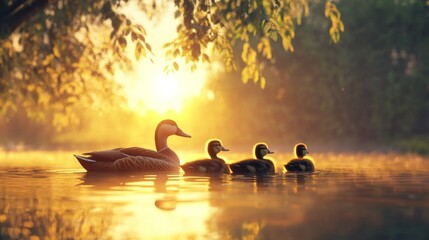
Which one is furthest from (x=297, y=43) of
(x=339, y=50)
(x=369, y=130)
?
(x=369, y=130)

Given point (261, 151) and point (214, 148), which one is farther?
point (261, 151)

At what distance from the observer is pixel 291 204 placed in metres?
11.1

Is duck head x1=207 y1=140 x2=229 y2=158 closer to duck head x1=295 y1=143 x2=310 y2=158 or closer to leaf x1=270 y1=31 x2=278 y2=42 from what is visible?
duck head x1=295 y1=143 x2=310 y2=158

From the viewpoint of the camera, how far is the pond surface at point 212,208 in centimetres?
841

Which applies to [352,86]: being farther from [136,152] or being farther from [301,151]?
[136,152]

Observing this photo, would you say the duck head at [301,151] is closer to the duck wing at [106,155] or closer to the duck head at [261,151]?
the duck head at [261,151]

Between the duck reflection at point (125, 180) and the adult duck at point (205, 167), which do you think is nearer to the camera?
the duck reflection at point (125, 180)

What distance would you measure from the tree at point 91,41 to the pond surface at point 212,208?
2.48 m

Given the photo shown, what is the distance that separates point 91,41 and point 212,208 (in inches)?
487

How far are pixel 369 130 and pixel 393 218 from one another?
5085 centimetres

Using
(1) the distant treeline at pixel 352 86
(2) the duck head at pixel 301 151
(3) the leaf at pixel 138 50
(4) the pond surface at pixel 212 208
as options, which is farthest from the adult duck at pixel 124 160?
(1) the distant treeline at pixel 352 86

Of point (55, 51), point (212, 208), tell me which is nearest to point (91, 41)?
point (55, 51)

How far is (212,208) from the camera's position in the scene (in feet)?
34.4

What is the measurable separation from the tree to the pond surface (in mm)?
2476
